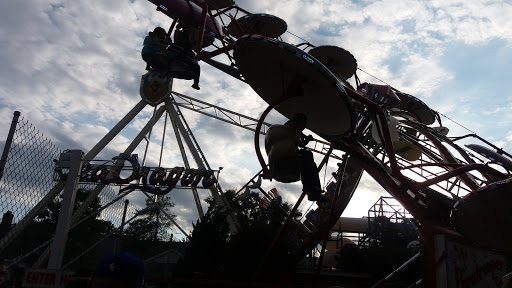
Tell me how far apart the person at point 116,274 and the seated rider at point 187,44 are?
12.5 ft

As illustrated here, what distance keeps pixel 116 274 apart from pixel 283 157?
175 centimetres

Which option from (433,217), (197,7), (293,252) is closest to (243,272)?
(293,252)

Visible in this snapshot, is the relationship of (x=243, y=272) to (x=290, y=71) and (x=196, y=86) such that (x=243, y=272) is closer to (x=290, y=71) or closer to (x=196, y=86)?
(x=196, y=86)

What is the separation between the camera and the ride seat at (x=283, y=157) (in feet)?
10.2

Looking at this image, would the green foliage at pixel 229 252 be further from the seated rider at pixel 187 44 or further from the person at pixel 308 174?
the person at pixel 308 174

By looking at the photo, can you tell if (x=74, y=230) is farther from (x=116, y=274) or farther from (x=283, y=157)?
(x=116, y=274)

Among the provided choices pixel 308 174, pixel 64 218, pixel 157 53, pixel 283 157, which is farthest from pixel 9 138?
pixel 64 218

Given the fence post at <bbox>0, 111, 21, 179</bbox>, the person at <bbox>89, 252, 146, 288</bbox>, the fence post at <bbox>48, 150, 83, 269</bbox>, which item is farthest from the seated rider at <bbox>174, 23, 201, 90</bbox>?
the fence post at <bbox>48, 150, 83, 269</bbox>

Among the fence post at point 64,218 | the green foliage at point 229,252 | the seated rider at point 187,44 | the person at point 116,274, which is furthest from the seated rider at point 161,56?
the fence post at point 64,218

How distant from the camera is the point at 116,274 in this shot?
170 cm

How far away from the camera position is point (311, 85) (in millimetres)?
3492

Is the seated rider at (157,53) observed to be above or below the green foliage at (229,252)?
above

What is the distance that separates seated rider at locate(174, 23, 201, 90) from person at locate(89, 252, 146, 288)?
382 centimetres

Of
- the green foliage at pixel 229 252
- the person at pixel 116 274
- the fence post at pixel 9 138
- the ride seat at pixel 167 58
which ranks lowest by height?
the person at pixel 116 274
